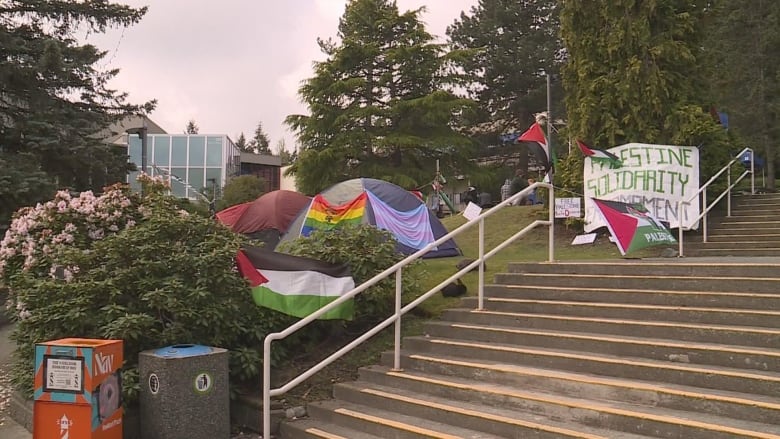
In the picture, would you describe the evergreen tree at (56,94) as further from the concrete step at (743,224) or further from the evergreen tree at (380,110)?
the concrete step at (743,224)

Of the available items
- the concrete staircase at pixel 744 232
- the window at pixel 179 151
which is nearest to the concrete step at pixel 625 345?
the concrete staircase at pixel 744 232

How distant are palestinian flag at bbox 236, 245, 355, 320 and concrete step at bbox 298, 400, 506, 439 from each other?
2.89 feet

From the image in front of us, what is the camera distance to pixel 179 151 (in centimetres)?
4609

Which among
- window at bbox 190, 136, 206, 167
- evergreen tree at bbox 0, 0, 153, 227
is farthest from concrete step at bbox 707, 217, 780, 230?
window at bbox 190, 136, 206, 167

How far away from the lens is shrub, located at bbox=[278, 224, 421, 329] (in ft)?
24.1

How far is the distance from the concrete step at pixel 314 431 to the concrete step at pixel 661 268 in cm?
330

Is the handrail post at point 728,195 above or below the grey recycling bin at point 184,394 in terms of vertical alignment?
above

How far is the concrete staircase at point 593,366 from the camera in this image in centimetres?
462

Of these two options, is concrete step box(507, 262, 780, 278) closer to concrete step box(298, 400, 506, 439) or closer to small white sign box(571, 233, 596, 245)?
concrete step box(298, 400, 506, 439)

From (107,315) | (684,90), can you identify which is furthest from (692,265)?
(684,90)

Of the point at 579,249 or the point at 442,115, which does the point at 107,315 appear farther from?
the point at 442,115

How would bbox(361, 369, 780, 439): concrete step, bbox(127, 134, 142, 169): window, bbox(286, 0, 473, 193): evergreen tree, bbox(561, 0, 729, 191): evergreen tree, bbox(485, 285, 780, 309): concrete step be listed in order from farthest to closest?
bbox(127, 134, 142, 169): window < bbox(286, 0, 473, 193): evergreen tree < bbox(561, 0, 729, 191): evergreen tree < bbox(485, 285, 780, 309): concrete step < bbox(361, 369, 780, 439): concrete step

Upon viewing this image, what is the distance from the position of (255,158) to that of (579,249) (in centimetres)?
5338

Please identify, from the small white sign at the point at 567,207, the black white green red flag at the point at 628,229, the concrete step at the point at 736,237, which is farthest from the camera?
the small white sign at the point at 567,207
